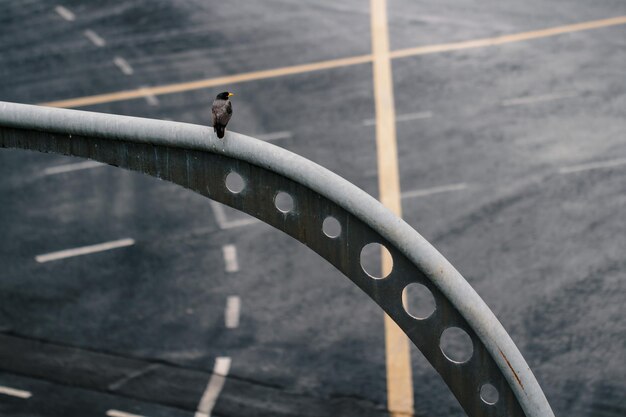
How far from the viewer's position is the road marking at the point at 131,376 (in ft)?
95.9

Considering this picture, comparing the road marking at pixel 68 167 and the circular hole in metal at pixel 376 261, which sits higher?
the road marking at pixel 68 167

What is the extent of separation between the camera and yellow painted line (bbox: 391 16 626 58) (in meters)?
42.3

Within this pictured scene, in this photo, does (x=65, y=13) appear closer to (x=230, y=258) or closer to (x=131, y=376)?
(x=230, y=258)

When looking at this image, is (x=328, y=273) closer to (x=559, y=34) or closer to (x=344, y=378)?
(x=344, y=378)

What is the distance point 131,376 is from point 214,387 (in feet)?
7.39

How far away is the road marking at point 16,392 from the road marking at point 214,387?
4534 mm

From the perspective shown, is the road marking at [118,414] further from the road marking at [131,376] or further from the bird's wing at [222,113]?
the bird's wing at [222,113]

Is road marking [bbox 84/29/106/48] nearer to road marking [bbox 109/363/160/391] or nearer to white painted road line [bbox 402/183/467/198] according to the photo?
white painted road line [bbox 402/183/467/198]

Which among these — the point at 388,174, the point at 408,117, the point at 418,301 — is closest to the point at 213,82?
the point at 408,117

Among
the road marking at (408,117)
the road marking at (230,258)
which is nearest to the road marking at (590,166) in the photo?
the road marking at (408,117)

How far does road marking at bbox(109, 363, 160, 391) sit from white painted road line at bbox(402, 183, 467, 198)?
32.7 feet

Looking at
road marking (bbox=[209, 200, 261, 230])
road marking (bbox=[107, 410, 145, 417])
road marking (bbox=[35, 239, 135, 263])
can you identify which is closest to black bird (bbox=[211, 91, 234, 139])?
road marking (bbox=[107, 410, 145, 417])

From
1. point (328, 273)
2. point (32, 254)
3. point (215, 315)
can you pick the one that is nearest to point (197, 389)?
point (215, 315)

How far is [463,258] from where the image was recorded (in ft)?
107
